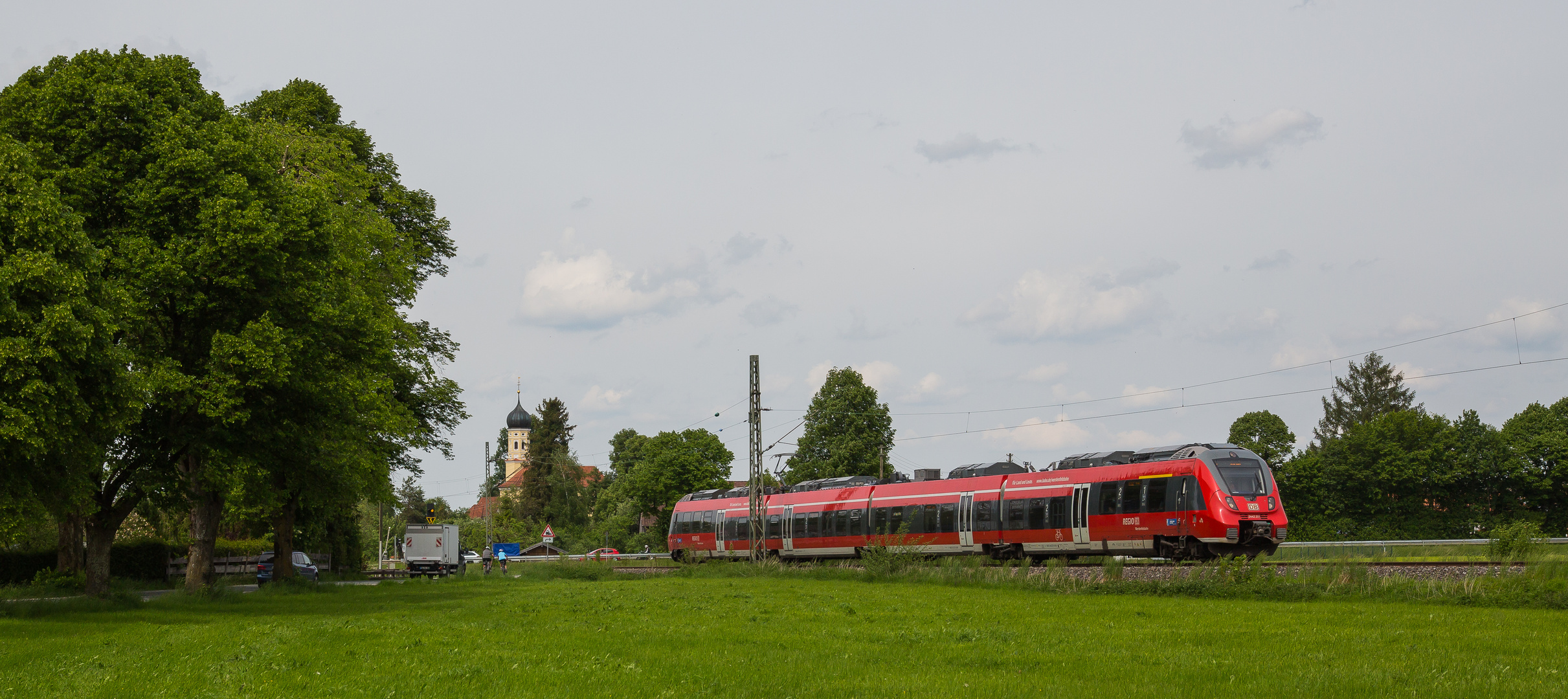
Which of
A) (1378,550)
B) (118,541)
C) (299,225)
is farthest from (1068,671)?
(118,541)

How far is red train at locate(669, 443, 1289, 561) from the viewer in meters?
31.3

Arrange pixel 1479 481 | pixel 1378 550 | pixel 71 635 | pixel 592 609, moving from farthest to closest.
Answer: pixel 1479 481 → pixel 1378 550 → pixel 592 609 → pixel 71 635

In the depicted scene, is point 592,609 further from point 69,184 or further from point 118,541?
point 118,541

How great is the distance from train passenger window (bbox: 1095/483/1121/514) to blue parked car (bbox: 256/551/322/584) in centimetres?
2597

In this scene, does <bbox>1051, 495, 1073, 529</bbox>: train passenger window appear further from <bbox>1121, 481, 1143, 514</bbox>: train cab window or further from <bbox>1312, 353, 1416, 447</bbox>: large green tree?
<bbox>1312, 353, 1416, 447</bbox>: large green tree

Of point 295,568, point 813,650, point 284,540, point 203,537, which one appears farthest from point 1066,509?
point 295,568

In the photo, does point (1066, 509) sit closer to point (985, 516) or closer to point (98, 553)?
point (985, 516)

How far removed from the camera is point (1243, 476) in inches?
1239

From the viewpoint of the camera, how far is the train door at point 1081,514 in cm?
3456

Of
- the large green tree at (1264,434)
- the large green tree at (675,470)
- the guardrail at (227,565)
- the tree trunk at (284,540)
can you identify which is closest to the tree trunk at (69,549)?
the guardrail at (227,565)

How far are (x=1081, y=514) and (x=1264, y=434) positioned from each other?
54.4m

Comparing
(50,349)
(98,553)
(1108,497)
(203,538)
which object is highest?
(50,349)

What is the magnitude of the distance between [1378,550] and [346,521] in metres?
41.4

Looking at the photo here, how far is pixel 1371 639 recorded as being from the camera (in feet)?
45.9
